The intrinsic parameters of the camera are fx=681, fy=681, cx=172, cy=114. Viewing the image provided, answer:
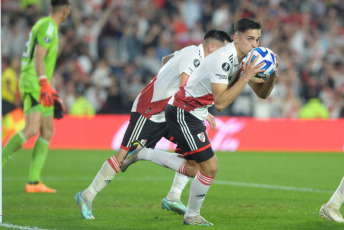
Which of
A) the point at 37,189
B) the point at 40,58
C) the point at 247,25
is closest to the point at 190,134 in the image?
the point at 247,25

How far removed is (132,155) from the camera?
763cm

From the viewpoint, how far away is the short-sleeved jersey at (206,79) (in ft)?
21.3

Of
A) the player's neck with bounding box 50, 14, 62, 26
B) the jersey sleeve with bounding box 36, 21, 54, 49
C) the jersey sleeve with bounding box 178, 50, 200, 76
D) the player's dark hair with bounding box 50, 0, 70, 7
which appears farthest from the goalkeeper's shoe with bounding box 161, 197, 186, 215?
the player's dark hair with bounding box 50, 0, 70, 7

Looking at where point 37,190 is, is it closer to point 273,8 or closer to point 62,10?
point 62,10

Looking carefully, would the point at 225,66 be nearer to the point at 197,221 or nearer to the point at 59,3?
the point at 197,221

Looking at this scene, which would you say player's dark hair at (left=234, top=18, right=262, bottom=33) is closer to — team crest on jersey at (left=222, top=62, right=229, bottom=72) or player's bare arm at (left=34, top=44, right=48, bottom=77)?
team crest on jersey at (left=222, top=62, right=229, bottom=72)

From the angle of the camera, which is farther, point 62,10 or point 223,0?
point 223,0

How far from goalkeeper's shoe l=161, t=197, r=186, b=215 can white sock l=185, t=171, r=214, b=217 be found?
97cm

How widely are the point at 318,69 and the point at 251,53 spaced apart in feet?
50.3

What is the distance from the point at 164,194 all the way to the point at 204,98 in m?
3.19

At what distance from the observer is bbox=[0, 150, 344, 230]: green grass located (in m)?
7.03

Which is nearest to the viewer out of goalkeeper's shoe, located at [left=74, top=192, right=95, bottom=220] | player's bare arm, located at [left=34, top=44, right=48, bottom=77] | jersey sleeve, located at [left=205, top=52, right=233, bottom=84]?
jersey sleeve, located at [left=205, top=52, right=233, bottom=84]

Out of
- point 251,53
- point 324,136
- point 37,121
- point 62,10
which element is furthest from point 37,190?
point 324,136

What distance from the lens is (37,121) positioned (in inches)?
383
